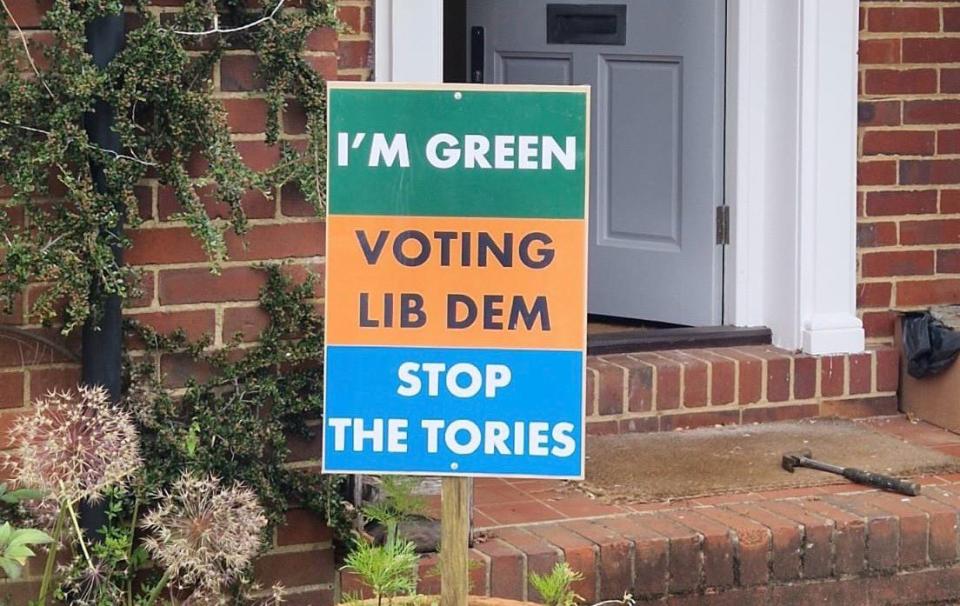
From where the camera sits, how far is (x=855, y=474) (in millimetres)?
4547

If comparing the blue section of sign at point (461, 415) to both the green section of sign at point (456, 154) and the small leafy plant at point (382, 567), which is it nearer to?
the small leafy plant at point (382, 567)

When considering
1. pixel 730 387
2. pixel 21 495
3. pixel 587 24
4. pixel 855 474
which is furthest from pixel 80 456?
pixel 587 24

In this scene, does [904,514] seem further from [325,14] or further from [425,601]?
[325,14]

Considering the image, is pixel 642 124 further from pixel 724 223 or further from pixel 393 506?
pixel 393 506

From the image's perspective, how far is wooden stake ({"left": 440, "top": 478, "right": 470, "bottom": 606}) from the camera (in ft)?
9.91

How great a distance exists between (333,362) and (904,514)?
75.2 inches

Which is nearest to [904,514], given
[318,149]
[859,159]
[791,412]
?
[791,412]

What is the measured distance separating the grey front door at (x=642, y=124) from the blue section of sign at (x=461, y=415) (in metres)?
2.60

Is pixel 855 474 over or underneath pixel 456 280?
underneath

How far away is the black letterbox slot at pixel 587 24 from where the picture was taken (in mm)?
5836

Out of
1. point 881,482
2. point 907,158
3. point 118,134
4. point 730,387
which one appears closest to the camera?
point 118,134

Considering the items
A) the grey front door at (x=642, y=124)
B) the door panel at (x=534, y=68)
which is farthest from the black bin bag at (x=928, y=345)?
the door panel at (x=534, y=68)

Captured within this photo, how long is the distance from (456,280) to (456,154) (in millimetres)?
231

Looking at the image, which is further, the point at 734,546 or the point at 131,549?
the point at 734,546
